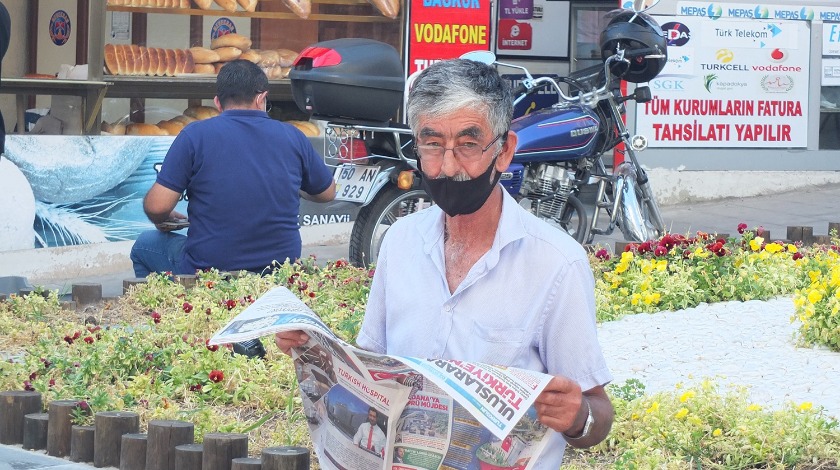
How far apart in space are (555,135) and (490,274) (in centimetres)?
537

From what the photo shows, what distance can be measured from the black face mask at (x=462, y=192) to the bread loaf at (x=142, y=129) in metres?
7.71

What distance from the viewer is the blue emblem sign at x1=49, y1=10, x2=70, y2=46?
33.7ft

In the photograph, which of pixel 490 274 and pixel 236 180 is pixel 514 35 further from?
pixel 490 274

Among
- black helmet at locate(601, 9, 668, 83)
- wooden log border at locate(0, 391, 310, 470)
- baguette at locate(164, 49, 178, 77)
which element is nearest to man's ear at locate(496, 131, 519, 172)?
wooden log border at locate(0, 391, 310, 470)

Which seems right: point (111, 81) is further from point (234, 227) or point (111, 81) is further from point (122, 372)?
point (122, 372)

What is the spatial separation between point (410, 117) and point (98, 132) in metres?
7.45

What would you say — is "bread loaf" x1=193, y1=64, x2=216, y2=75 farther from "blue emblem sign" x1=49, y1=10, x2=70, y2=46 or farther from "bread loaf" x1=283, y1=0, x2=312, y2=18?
"blue emblem sign" x1=49, y1=10, x2=70, y2=46

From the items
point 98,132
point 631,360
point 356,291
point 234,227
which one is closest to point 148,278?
point 234,227

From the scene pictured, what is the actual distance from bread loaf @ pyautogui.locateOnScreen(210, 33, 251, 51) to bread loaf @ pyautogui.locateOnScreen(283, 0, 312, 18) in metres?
0.47

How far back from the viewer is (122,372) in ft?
16.1

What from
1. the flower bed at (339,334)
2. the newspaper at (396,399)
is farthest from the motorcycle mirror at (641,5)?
the newspaper at (396,399)

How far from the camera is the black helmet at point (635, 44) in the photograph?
8.37 metres

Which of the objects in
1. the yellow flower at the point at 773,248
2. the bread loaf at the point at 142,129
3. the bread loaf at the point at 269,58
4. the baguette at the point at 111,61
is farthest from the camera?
the bread loaf at the point at 269,58

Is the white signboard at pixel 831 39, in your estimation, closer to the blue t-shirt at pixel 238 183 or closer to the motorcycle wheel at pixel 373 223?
the motorcycle wheel at pixel 373 223
